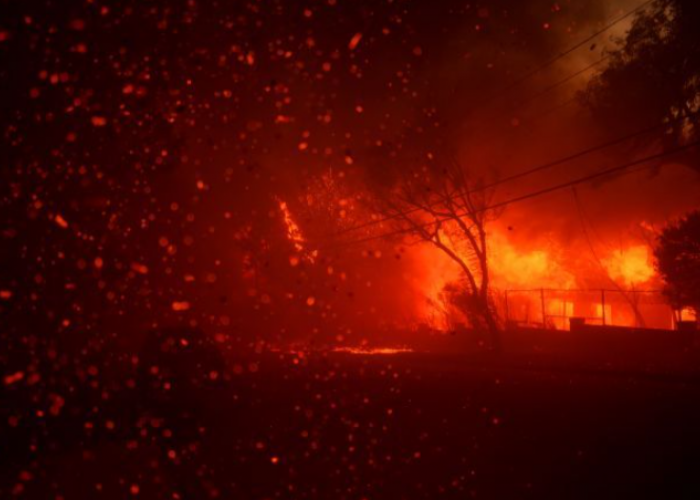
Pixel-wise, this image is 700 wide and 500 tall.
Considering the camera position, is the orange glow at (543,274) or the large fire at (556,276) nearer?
the large fire at (556,276)

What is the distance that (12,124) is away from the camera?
11766mm

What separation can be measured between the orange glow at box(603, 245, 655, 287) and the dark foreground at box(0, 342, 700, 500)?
32.7 m

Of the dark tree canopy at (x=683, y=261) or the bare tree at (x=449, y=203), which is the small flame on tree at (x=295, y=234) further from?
the dark tree canopy at (x=683, y=261)

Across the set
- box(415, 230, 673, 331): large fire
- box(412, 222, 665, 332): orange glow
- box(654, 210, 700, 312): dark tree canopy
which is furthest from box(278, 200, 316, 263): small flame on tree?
box(654, 210, 700, 312): dark tree canopy

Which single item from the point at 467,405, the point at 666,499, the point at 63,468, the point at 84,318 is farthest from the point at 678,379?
the point at 84,318

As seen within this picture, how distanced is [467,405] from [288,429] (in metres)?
3.68

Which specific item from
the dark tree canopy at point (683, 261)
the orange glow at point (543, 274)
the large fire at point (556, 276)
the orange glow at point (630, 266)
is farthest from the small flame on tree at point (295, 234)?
the orange glow at point (630, 266)

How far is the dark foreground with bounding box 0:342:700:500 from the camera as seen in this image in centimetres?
604

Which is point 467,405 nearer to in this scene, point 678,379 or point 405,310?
point 678,379

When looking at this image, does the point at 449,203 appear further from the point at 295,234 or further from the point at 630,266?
the point at 630,266

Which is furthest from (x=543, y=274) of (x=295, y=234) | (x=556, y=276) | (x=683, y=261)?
(x=683, y=261)

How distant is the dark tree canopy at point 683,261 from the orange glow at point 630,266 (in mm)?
20476

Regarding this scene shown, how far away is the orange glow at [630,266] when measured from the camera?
43250 mm

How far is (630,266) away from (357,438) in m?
42.4
